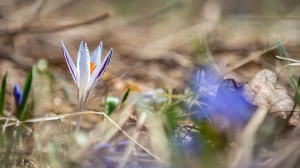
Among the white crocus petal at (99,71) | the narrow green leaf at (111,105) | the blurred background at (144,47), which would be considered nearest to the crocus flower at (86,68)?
the white crocus petal at (99,71)

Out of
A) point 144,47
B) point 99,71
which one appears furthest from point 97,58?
point 144,47

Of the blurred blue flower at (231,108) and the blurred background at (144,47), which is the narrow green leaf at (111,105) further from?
the blurred blue flower at (231,108)

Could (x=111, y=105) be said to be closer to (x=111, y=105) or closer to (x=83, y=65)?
(x=111, y=105)

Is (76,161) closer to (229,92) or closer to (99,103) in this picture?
(229,92)

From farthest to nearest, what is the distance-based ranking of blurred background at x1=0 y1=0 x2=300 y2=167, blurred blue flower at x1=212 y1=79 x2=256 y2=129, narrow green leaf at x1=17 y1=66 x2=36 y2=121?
blurred background at x1=0 y1=0 x2=300 y2=167
narrow green leaf at x1=17 y1=66 x2=36 y2=121
blurred blue flower at x1=212 y1=79 x2=256 y2=129

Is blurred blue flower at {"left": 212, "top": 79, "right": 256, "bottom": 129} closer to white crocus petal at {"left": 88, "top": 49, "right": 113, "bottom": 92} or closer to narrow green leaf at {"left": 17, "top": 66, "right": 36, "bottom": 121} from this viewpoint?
white crocus petal at {"left": 88, "top": 49, "right": 113, "bottom": 92}

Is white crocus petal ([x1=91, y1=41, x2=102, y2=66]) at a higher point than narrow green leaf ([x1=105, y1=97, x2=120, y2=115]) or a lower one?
higher

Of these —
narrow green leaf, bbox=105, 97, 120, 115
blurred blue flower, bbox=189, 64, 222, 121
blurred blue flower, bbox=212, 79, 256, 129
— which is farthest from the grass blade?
blurred blue flower, bbox=212, 79, 256, 129

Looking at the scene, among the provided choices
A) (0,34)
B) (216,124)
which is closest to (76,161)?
(216,124)
